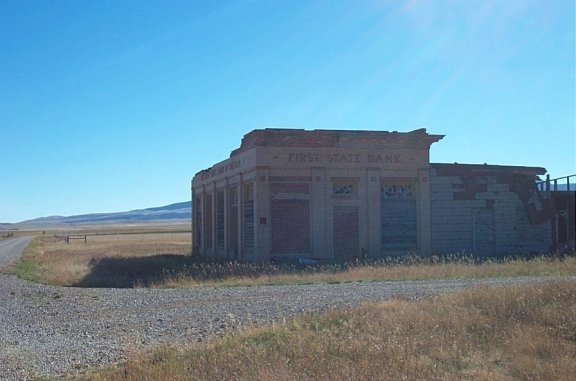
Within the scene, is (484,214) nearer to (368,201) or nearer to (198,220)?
(368,201)

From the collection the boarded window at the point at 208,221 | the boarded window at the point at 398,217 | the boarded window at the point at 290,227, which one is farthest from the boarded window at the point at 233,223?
the boarded window at the point at 398,217

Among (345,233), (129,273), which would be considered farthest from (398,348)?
(345,233)

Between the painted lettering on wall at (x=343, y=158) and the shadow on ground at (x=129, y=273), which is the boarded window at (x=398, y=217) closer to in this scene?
the painted lettering on wall at (x=343, y=158)

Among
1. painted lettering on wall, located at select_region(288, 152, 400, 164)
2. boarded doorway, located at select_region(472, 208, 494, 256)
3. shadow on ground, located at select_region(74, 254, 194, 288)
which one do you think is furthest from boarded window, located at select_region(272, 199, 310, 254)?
boarded doorway, located at select_region(472, 208, 494, 256)

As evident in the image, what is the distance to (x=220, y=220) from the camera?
40.0m

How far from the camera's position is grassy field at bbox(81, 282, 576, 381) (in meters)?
8.41

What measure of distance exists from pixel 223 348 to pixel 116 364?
1535 mm

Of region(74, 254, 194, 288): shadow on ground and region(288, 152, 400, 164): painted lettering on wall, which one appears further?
region(288, 152, 400, 164): painted lettering on wall

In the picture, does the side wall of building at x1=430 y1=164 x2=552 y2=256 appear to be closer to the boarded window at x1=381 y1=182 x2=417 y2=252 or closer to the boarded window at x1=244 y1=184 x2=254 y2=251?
the boarded window at x1=381 y1=182 x2=417 y2=252

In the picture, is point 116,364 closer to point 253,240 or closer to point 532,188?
point 253,240

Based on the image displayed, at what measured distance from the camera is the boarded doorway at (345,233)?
32875 mm

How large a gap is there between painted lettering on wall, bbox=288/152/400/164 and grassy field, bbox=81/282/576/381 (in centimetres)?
1985

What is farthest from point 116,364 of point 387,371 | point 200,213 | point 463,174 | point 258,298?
point 200,213

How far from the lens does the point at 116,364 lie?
9836mm
